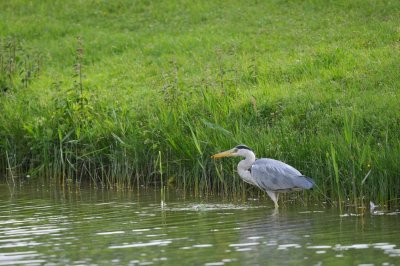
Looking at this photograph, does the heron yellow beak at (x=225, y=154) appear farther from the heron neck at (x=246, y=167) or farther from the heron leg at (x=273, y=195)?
the heron leg at (x=273, y=195)

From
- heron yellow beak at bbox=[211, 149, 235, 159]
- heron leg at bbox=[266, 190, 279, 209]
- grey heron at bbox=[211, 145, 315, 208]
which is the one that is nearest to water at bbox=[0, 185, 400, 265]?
heron leg at bbox=[266, 190, 279, 209]

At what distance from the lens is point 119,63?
20938 millimetres

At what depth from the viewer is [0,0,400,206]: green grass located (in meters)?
13.0

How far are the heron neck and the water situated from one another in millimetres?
377

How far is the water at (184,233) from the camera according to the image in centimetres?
907

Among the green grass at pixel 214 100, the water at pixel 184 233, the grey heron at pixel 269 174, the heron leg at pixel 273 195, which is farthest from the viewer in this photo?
the green grass at pixel 214 100

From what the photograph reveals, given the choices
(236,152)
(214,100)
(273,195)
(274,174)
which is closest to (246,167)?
(236,152)

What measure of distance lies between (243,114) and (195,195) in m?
1.94

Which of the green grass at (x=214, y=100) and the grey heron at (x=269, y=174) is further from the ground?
the green grass at (x=214, y=100)

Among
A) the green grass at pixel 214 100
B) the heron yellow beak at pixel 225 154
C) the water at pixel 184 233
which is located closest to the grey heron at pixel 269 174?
the heron yellow beak at pixel 225 154

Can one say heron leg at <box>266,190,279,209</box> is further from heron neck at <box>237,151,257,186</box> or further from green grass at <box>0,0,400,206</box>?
green grass at <box>0,0,400,206</box>

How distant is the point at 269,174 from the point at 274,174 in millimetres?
130

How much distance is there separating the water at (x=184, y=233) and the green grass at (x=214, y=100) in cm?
67

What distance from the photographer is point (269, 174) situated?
40.4 ft
